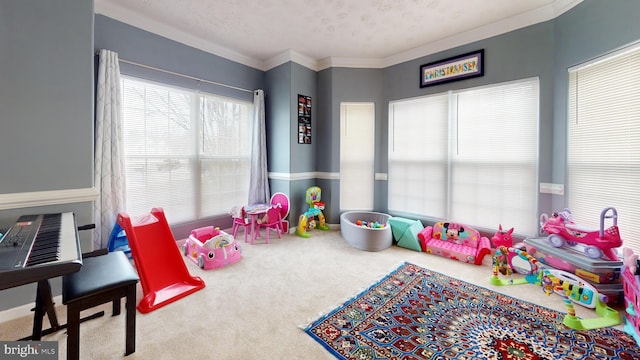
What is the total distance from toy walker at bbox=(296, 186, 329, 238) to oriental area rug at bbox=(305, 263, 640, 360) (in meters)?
1.76

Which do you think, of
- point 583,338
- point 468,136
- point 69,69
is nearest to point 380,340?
point 583,338

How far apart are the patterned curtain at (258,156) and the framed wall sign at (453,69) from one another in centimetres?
243

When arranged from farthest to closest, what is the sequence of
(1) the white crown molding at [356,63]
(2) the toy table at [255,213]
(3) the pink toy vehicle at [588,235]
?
(1) the white crown molding at [356,63], (2) the toy table at [255,213], (3) the pink toy vehicle at [588,235]

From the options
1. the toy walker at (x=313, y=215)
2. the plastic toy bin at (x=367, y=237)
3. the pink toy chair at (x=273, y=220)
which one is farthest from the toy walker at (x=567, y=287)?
the pink toy chair at (x=273, y=220)

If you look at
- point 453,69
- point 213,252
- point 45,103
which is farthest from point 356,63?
point 45,103

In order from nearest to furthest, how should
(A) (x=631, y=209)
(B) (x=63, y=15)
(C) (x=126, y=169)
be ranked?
(B) (x=63, y=15) → (A) (x=631, y=209) → (C) (x=126, y=169)

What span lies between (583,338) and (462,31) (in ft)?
10.6

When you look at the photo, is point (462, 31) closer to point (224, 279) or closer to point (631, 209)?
point (631, 209)

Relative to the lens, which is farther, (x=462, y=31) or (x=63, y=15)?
(x=462, y=31)

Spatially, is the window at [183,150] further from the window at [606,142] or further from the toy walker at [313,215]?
the window at [606,142]

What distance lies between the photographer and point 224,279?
7.79 ft

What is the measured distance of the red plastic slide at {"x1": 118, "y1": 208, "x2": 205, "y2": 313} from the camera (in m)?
1.97

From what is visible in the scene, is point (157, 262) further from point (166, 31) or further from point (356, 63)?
point (356, 63)

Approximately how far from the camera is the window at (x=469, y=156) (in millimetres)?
2812
